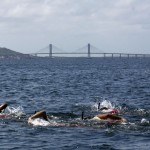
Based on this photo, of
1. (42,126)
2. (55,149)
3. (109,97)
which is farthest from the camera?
(109,97)

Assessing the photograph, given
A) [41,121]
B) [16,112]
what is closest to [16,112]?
[16,112]

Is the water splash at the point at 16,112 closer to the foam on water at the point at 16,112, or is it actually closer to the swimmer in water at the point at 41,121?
the foam on water at the point at 16,112

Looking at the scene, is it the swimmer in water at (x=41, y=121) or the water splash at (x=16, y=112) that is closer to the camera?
the swimmer in water at (x=41, y=121)

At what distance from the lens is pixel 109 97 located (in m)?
57.8

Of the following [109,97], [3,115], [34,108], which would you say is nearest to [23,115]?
[3,115]

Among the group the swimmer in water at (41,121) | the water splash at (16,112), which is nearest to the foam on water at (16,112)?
the water splash at (16,112)

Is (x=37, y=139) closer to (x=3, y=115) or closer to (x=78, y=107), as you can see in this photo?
(x=3, y=115)

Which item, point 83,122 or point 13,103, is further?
point 13,103

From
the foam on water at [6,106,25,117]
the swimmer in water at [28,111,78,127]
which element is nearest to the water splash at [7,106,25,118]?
the foam on water at [6,106,25,117]

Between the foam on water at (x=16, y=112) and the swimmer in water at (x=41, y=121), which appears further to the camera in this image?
the foam on water at (x=16, y=112)

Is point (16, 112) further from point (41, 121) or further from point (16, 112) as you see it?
point (41, 121)

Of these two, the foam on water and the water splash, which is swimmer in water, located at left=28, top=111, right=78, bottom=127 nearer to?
the water splash

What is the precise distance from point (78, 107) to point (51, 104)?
3.89m

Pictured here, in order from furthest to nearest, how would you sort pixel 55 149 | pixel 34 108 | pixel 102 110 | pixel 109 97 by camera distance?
1. pixel 109 97
2. pixel 34 108
3. pixel 102 110
4. pixel 55 149
